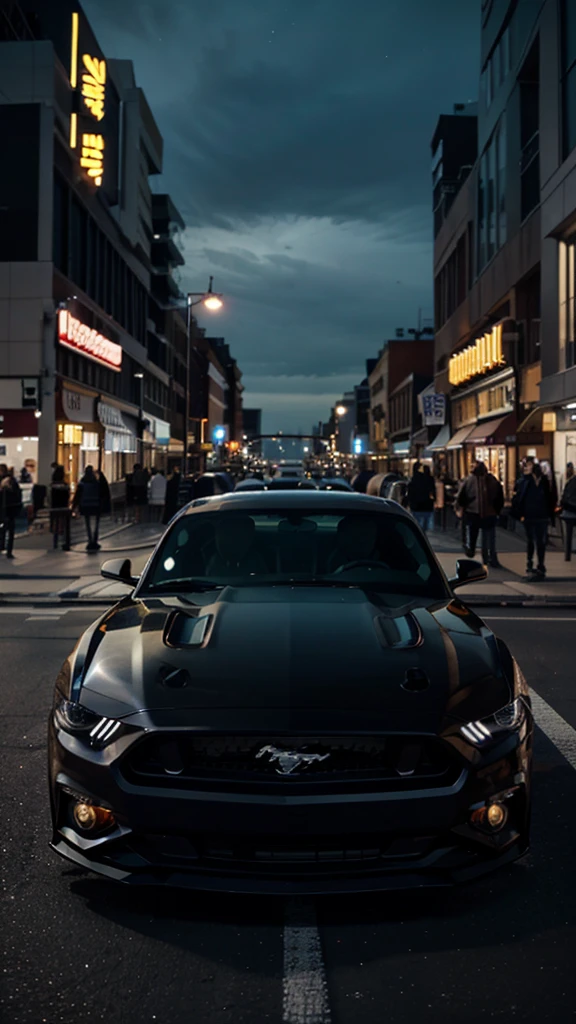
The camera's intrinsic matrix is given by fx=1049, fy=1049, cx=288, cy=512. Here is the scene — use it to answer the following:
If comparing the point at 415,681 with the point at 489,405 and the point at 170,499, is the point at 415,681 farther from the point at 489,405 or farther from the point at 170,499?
the point at 489,405

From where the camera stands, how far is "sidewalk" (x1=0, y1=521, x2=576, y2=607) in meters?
14.8

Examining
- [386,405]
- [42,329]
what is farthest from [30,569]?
A: [386,405]

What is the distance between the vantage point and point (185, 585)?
5.38 metres

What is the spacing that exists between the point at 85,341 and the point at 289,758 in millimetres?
39886

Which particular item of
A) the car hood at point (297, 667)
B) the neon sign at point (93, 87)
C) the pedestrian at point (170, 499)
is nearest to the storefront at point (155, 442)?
the neon sign at point (93, 87)

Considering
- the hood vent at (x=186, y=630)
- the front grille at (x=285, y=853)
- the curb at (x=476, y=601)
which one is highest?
the hood vent at (x=186, y=630)

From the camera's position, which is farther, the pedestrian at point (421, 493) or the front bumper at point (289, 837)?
the pedestrian at point (421, 493)

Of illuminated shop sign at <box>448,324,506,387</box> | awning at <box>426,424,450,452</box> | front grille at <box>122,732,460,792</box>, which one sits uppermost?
illuminated shop sign at <box>448,324,506,387</box>

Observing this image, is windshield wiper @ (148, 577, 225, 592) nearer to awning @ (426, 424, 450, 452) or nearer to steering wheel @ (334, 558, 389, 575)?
steering wheel @ (334, 558, 389, 575)

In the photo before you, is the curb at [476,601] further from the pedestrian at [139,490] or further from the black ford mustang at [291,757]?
the pedestrian at [139,490]

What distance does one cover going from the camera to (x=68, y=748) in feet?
12.6

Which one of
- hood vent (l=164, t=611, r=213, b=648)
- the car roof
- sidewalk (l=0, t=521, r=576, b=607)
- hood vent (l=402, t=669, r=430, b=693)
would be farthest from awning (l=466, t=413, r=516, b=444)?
hood vent (l=402, t=669, r=430, b=693)

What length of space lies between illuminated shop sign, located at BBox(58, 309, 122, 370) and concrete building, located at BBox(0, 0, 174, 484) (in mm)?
69

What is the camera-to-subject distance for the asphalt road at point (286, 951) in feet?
10.4
